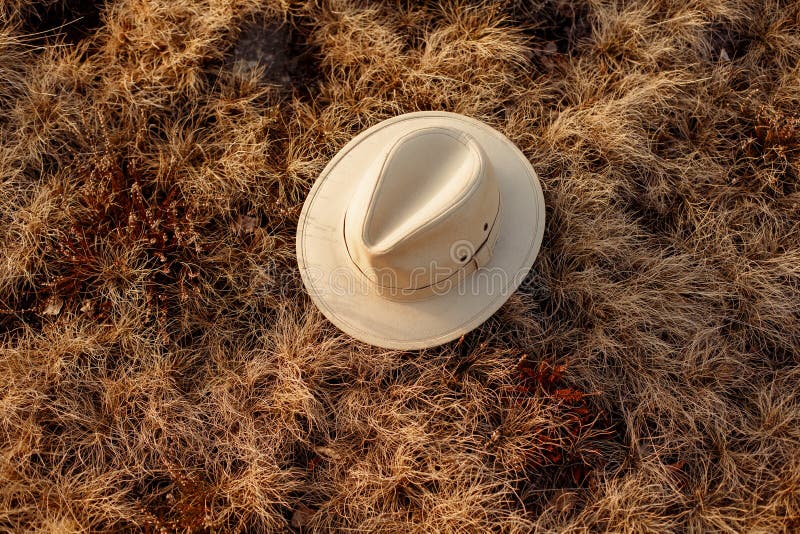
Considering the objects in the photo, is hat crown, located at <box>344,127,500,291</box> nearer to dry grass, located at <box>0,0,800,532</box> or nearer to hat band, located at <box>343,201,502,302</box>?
hat band, located at <box>343,201,502,302</box>

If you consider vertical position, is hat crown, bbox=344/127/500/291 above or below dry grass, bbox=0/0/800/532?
above

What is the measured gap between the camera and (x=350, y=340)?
10.2ft

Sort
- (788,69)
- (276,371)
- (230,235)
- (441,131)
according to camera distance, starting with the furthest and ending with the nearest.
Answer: (788,69), (230,235), (276,371), (441,131)

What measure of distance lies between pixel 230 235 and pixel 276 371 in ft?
2.59

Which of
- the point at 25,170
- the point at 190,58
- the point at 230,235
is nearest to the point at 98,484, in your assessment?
the point at 230,235

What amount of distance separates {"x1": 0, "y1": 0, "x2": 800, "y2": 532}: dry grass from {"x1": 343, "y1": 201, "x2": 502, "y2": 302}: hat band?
0.46 meters

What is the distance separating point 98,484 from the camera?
9.46 ft

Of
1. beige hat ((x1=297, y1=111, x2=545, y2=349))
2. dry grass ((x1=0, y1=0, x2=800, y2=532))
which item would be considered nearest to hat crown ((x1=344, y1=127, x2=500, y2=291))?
beige hat ((x1=297, y1=111, x2=545, y2=349))

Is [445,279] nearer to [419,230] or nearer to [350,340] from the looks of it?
[419,230]

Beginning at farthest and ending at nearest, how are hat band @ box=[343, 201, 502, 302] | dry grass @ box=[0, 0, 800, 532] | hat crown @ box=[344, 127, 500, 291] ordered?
dry grass @ box=[0, 0, 800, 532] → hat band @ box=[343, 201, 502, 302] → hat crown @ box=[344, 127, 500, 291]

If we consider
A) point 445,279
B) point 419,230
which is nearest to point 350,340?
→ point 445,279

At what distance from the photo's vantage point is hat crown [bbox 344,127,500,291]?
2.43 metres

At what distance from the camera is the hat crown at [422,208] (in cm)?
243

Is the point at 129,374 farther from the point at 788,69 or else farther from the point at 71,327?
the point at 788,69
